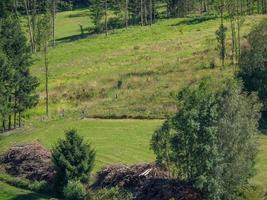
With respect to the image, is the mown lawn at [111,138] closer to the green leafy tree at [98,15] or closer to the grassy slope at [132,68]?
the grassy slope at [132,68]

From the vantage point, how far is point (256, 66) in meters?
69.8

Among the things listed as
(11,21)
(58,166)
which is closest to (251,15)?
(11,21)

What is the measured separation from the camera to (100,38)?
125 m

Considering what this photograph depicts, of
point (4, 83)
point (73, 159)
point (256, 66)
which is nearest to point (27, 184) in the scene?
point (73, 159)

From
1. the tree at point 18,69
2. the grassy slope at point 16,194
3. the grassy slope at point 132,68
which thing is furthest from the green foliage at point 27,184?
the grassy slope at point 132,68

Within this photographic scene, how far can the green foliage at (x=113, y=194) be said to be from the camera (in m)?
52.0

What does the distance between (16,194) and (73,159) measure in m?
6.25

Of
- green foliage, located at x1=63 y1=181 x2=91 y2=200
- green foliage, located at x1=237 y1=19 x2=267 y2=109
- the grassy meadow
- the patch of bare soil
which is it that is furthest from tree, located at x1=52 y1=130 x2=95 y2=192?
green foliage, located at x1=237 y1=19 x2=267 y2=109

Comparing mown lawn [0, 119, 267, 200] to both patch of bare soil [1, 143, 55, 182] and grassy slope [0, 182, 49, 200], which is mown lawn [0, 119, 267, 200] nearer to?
grassy slope [0, 182, 49, 200]

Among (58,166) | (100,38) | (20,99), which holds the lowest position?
(58,166)

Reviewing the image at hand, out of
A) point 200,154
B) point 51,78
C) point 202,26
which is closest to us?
point 200,154

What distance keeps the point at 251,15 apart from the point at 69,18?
53.5 m

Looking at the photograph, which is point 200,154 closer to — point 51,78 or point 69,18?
point 51,78

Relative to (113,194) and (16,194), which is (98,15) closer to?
(16,194)
